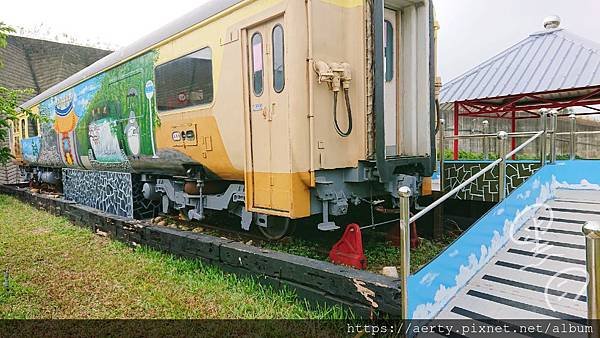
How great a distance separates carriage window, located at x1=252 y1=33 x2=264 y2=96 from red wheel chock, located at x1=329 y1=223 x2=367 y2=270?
1.84m

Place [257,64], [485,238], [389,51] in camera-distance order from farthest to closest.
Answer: [389,51]
[257,64]
[485,238]

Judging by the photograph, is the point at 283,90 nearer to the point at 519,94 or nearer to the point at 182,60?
the point at 182,60

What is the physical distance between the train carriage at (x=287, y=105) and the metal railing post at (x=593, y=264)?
2757 millimetres

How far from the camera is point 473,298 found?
3291 mm

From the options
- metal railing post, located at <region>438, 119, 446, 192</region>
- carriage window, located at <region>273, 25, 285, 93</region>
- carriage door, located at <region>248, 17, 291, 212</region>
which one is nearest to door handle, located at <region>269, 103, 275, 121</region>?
carriage door, located at <region>248, 17, 291, 212</region>

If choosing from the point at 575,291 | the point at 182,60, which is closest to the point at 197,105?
the point at 182,60

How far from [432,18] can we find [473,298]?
348cm

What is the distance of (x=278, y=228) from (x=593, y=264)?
3.81 meters

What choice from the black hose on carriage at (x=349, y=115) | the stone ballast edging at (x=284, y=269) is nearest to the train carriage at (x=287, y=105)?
the black hose on carriage at (x=349, y=115)

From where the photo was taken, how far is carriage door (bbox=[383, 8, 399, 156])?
17.2 feet

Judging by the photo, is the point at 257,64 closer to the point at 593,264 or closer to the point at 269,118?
the point at 269,118

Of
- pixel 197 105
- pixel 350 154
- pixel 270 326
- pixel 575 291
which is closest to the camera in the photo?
pixel 575 291

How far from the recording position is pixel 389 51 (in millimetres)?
5273

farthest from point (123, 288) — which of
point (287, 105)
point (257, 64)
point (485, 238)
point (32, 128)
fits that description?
point (32, 128)
